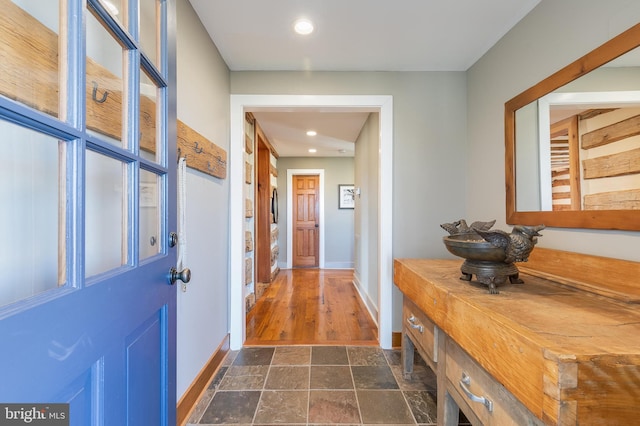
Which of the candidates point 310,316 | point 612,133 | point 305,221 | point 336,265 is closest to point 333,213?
point 305,221

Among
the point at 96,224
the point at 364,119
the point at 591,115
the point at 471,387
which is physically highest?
the point at 364,119

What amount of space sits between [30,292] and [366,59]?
228 centimetres

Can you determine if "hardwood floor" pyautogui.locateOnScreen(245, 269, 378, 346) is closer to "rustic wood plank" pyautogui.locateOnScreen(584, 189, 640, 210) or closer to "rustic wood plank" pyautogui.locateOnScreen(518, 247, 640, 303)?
"rustic wood plank" pyautogui.locateOnScreen(518, 247, 640, 303)

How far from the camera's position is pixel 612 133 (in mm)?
1151

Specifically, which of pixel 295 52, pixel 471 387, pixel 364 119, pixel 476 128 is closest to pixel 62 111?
pixel 471 387

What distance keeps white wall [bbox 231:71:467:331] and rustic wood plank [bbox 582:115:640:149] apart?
42.3 inches

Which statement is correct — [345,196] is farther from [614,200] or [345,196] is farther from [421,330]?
[614,200]

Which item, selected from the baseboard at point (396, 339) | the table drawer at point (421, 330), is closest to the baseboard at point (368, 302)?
the baseboard at point (396, 339)

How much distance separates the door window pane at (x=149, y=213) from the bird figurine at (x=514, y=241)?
1.26 metres

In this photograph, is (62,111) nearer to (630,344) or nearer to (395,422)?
(630,344)

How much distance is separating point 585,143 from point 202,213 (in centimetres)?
206

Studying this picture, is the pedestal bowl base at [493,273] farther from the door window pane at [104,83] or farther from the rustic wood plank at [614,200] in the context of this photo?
the door window pane at [104,83]

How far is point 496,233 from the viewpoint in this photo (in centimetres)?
112

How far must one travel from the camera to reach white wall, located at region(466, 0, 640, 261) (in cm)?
118
